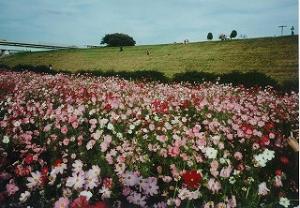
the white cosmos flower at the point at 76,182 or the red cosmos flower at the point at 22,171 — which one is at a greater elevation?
the white cosmos flower at the point at 76,182

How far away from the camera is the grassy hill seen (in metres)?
18.7

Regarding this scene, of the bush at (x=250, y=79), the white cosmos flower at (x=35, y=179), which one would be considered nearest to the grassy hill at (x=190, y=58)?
the bush at (x=250, y=79)

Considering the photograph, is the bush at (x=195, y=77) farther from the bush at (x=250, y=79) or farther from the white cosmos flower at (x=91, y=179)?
the white cosmos flower at (x=91, y=179)

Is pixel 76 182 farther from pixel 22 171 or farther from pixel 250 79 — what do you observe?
pixel 250 79

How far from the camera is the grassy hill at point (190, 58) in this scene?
18720mm

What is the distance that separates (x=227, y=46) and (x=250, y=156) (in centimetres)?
2199

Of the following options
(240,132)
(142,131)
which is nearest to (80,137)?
(142,131)

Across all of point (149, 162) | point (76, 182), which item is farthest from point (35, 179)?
point (149, 162)

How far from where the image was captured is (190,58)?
23922 millimetres

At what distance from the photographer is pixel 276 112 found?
6.22 meters

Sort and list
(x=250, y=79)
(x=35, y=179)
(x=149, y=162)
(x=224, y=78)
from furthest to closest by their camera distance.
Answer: (x=224, y=78) → (x=250, y=79) → (x=149, y=162) → (x=35, y=179)

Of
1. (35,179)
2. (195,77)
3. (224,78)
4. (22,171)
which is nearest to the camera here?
(35,179)

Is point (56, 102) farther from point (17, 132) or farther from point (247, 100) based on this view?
point (247, 100)

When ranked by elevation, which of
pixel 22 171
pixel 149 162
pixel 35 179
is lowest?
pixel 149 162
